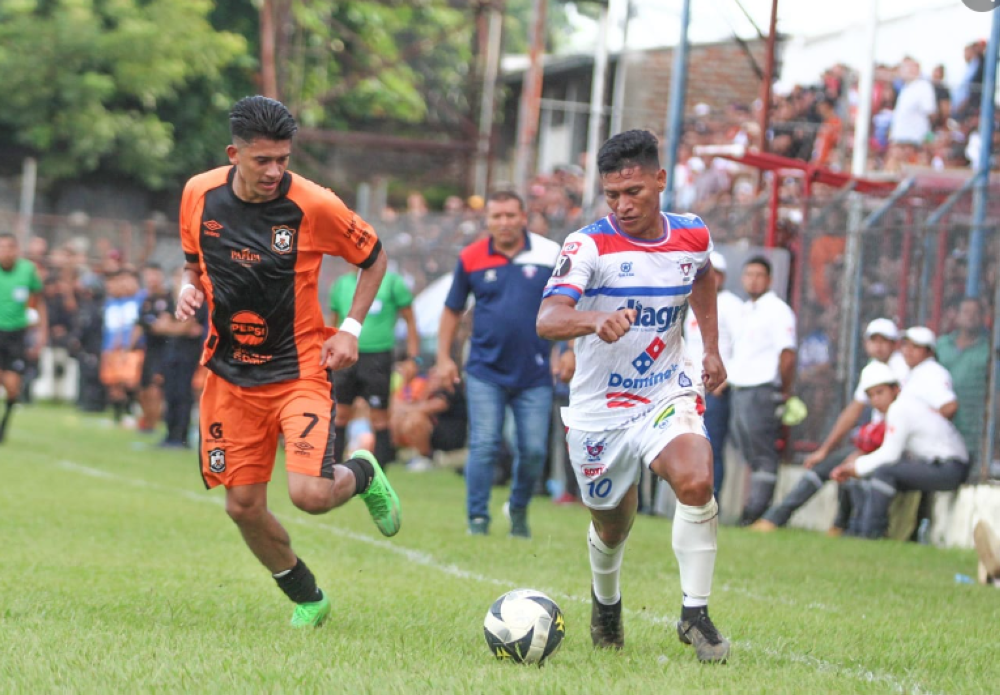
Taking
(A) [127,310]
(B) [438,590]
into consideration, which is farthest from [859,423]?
(A) [127,310]

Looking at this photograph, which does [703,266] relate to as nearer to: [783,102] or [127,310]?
[783,102]

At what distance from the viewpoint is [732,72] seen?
30016mm

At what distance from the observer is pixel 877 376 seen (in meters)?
12.4

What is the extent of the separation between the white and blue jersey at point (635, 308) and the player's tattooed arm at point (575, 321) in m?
0.27

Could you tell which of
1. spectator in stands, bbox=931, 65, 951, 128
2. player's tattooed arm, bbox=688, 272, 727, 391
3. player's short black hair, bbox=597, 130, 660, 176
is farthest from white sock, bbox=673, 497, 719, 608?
spectator in stands, bbox=931, 65, 951, 128

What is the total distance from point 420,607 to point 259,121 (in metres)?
2.39

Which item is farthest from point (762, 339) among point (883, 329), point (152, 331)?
point (152, 331)

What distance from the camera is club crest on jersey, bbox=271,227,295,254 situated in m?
6.50

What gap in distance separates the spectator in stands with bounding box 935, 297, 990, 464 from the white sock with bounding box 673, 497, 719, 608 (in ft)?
22.1

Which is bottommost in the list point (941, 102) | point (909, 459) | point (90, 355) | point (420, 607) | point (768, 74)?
point (420, 607)

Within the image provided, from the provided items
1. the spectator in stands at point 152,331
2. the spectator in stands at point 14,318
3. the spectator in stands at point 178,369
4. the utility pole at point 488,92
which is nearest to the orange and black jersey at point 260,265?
the spectator in stands at point 14,318

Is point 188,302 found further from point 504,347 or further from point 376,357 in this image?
point 376,357

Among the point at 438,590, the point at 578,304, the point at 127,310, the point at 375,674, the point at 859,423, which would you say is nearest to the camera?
the point at 375,674

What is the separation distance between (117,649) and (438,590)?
7.82 ft
